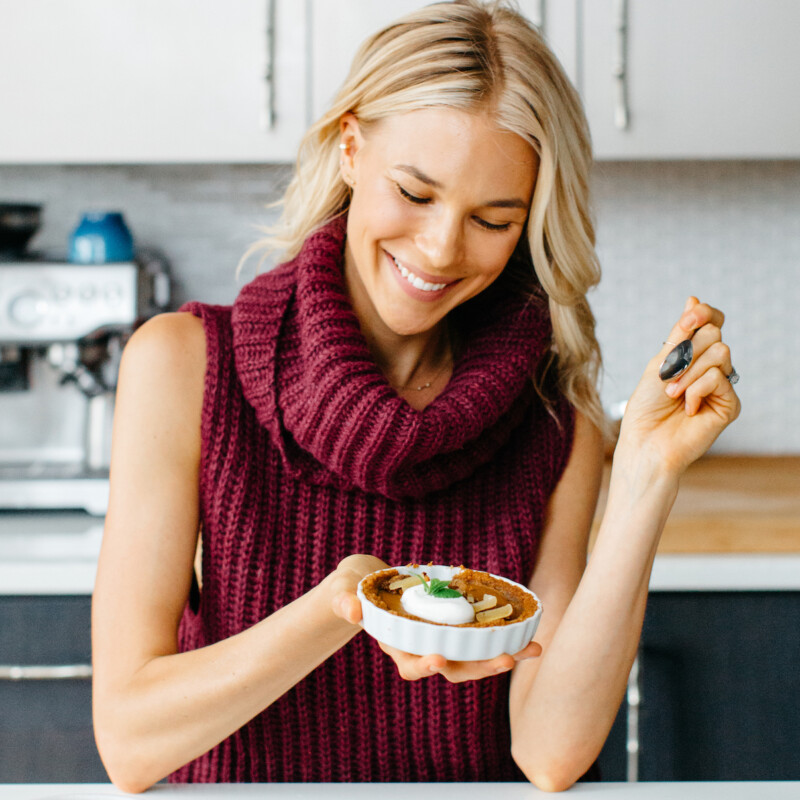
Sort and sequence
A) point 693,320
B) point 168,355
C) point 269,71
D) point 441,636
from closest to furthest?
point 441,636 < point 693,320 < point 168,355 < point 269,71

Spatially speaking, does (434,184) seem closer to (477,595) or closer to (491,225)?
(491,225)

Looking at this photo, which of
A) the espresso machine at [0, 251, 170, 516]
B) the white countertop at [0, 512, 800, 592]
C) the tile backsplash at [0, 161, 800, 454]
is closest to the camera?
the white countertop at [0, 512, 800, 592]

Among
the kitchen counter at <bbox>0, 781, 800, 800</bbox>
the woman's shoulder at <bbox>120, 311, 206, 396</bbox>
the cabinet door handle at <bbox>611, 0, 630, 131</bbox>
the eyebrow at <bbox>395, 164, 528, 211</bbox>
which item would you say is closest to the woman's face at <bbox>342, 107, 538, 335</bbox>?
the eyebrow at <bbox>395, 164, 528, 211</bbox>

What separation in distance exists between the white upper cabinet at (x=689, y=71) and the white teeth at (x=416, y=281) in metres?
1.00

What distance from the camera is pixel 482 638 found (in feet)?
2.21

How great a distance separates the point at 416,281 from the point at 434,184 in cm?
12

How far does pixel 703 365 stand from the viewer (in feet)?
2.80

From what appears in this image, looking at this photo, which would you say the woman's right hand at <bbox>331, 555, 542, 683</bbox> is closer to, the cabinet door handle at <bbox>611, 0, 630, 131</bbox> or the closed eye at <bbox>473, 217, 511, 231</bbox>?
the closed eye at <bbox>473, 217, 511, 231</bbox>

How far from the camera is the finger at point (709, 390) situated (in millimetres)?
851

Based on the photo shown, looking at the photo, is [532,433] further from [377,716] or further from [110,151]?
[110,151]

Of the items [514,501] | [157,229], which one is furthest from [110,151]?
[514,501]

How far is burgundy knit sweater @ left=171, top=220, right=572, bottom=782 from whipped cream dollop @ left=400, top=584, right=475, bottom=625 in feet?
1.11

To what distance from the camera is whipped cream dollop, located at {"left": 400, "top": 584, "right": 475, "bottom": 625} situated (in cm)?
68

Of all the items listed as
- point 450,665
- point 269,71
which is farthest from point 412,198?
point 269,71
